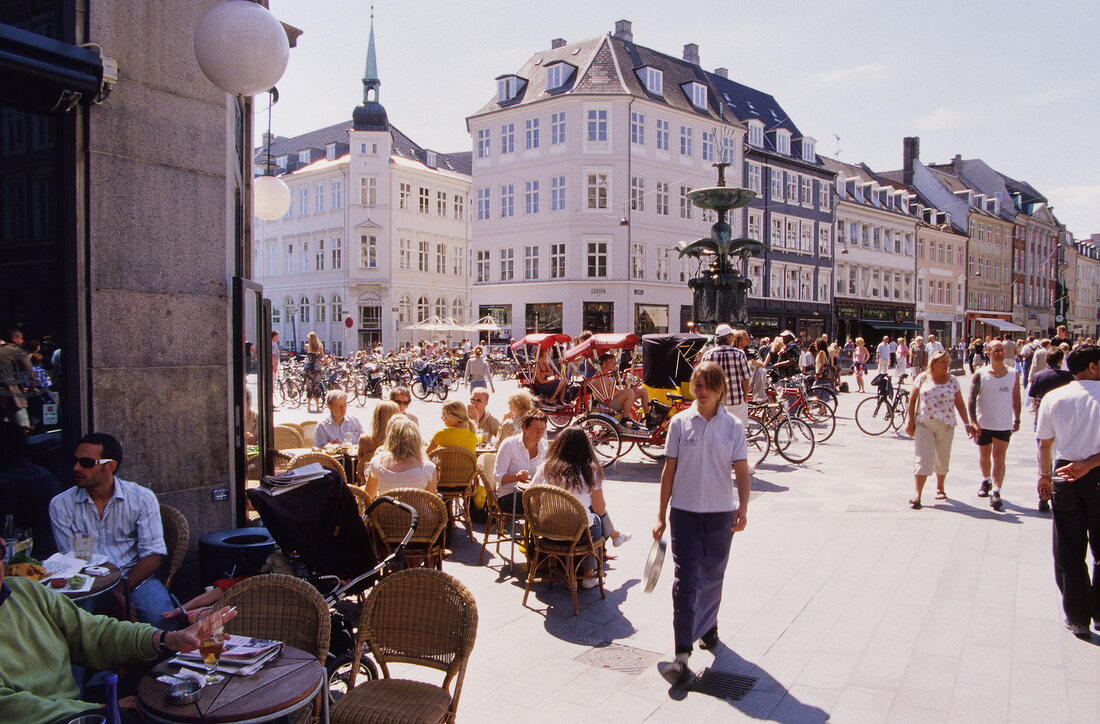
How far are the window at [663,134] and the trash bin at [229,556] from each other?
35.9m

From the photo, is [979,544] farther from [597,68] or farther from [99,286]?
[597,68]

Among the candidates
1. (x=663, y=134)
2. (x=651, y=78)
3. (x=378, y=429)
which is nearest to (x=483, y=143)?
(x=651, y=78)

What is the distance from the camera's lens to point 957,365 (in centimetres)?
3250

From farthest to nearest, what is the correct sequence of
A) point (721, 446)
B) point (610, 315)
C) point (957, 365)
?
point (610, 315) < point (957, 365) < point (721, 446)

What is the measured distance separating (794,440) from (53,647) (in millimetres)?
10554

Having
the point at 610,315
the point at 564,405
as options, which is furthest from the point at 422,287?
the point at 564,405

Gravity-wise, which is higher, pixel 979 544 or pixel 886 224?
pixel 886 224

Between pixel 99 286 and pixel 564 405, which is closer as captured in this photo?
pixel 99 286

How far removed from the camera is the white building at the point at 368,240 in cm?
4612

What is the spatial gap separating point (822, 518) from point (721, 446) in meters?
4.27

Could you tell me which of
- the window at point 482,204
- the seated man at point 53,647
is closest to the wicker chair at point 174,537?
the seated man at point 53,647

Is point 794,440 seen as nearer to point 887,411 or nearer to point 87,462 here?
point 887,411

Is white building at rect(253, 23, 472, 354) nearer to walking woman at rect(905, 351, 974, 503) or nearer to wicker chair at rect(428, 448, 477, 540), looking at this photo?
wicker chair at rect(428, 448, 477, 540)

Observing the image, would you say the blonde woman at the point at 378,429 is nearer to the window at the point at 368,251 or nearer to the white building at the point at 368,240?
the white building at the point at 368,240
